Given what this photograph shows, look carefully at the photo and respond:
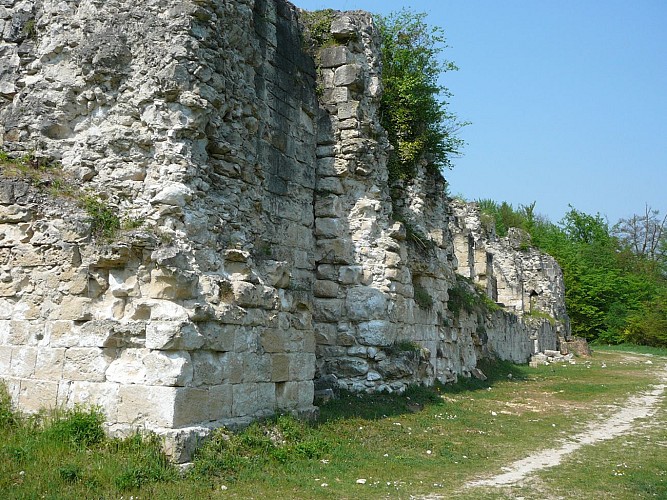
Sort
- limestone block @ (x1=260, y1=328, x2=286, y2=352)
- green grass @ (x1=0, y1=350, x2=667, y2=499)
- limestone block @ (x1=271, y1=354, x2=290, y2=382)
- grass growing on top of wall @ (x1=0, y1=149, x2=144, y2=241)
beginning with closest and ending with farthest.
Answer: green grass @ (x1=0, y1=350, x2=667, y2=499) < grass growing on top of wall @ (x1=0, y1=149, x2=144, y2=241) < limestone block @ (x1=260, y1=328, x2=286, y2=352) < limestone block @ (x1=271, y1=354, x2=290, y2=382)

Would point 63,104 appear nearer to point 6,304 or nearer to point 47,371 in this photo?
point 6,304

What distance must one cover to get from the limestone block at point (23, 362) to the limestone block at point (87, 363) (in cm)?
45

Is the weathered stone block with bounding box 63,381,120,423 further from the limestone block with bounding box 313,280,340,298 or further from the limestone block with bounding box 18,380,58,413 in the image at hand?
the limestone block with bounding box 313,280,340,298

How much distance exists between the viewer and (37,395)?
739cm

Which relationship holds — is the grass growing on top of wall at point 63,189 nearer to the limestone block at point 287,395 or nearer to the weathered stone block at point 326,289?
the limestone block at point 287,395

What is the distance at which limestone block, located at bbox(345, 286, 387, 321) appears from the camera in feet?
41.7

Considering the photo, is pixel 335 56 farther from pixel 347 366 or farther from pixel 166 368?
pixel 166 368

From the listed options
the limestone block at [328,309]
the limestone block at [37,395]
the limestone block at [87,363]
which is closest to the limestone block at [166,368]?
the limestone block at [87,363]

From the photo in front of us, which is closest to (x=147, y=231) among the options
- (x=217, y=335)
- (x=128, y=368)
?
(x=217, y=335)

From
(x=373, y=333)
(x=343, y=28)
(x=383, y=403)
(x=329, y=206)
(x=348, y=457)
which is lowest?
(x=348, y=457)

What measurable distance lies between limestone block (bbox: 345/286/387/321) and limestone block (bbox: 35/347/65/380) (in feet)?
20.5

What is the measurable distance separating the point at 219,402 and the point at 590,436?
6756mm

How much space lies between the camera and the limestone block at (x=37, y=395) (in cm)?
731

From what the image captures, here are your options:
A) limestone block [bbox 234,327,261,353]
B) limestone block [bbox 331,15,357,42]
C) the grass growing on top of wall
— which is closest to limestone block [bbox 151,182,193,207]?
the grass growing on top of wall
